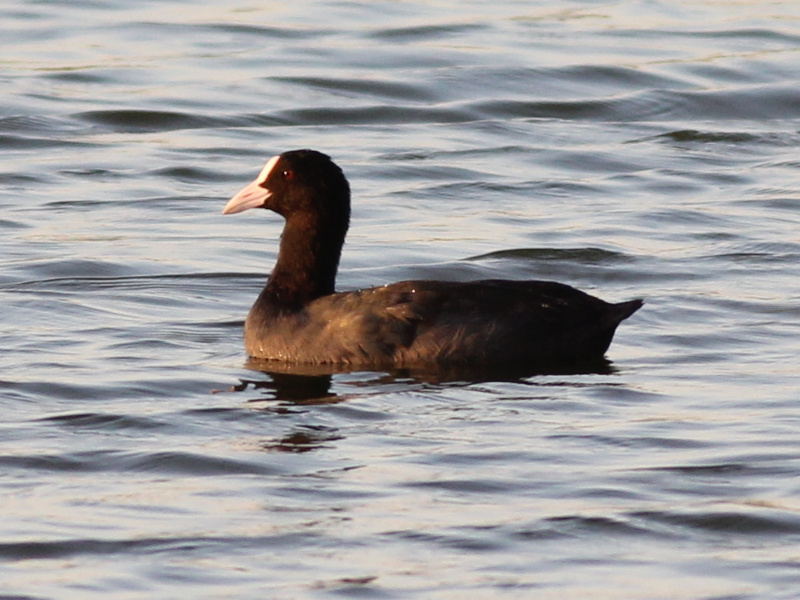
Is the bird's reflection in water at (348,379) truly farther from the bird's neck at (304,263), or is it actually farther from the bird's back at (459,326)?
the bird's neck at (304,263)

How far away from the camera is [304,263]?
10.7m

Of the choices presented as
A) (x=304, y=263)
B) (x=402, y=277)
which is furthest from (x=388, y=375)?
(x=402, y=277)

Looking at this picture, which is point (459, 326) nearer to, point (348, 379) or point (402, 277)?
point (348, 379)

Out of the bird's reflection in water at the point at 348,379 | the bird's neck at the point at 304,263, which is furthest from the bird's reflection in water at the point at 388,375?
the bird's neck at the point at 304,263

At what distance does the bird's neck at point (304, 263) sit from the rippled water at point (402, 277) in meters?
0.47

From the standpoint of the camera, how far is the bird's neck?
10.6 m

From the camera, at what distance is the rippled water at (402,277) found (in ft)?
22.1

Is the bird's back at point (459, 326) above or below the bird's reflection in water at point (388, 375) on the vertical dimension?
above

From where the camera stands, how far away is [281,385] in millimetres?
9766

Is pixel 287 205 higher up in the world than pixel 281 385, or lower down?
higher up

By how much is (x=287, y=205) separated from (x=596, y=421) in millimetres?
2845

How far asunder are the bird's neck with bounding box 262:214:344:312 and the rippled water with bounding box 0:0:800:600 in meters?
0.47

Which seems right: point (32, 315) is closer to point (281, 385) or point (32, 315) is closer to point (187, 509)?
point (281, 385)

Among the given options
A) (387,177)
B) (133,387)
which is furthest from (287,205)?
(387,177)
